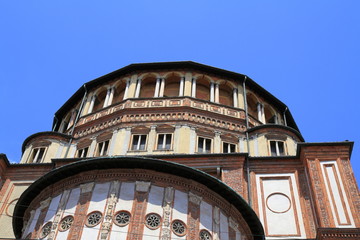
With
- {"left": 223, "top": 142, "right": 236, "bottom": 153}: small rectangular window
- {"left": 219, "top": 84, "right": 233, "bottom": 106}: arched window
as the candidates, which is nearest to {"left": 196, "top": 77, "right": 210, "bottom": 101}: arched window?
{"left": 219, "top": 84, "right": 233, "bottom": 106}: arched window

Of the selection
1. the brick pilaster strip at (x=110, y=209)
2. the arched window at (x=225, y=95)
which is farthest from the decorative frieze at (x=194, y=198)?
the arched window at (x=225, y=95)

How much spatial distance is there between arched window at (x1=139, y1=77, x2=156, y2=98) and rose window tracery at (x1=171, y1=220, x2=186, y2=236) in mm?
12688

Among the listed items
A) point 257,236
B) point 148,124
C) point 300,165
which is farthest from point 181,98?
point 257,236

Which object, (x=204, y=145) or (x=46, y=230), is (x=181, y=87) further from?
(x=46, y=230)

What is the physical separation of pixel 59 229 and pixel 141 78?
14014 mm

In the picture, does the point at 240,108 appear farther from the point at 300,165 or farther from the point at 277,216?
the point at 277,216

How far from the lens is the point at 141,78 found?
1114 inches

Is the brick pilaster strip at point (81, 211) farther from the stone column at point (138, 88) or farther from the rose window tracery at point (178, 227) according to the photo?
the stone column at point (138, 88)

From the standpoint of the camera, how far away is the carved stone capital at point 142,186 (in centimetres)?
1697

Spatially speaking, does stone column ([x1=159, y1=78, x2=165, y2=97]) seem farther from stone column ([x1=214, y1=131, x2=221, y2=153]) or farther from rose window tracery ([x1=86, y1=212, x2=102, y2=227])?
rose window tracery ([x1=86, y1=212, x2=102, y2=227])

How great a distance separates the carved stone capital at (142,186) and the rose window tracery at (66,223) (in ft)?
8.73

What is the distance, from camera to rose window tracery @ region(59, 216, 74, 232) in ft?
52.7

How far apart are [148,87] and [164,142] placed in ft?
18.7

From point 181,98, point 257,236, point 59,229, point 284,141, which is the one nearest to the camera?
point 59,229
